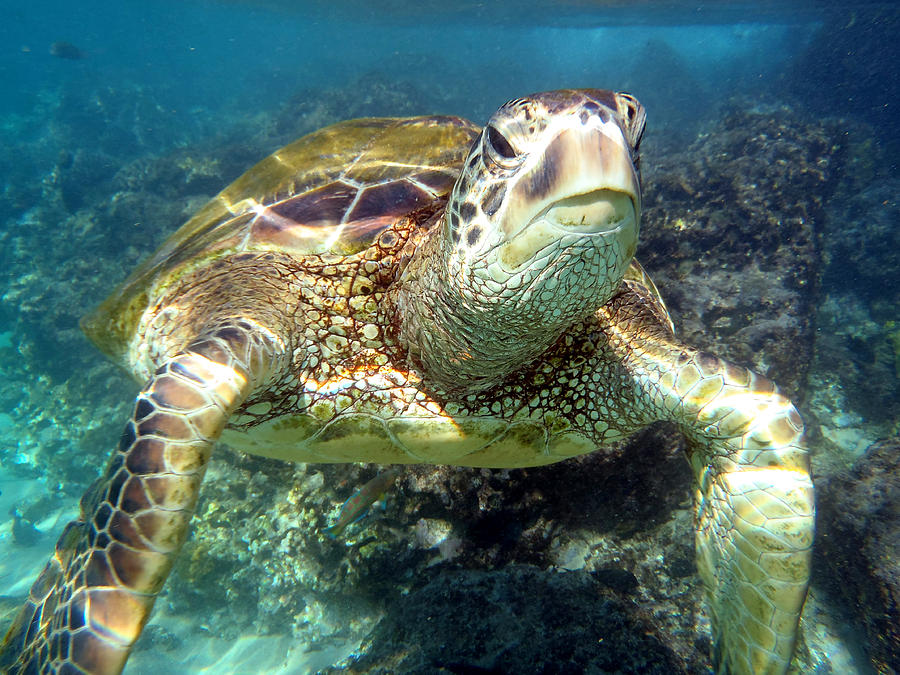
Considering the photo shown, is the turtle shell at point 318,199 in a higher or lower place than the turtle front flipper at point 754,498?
higher

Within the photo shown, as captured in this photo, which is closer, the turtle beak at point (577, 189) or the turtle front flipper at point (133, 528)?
the turtle beak at point (577, 189)

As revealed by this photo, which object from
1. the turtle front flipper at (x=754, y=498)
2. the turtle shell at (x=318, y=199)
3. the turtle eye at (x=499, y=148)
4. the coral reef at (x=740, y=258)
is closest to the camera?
the turtle eye at (x=499, y=148)

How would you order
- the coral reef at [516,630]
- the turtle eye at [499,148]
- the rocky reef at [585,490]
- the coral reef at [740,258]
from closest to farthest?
the turtle eye at [499,148], the coral reef at [516,630], the rocky reef at [585,490], the coral reef at [740,258]

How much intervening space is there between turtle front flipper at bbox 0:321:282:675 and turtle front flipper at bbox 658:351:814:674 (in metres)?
1.89

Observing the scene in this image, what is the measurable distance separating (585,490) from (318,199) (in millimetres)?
2520

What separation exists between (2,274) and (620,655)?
15.2 metres

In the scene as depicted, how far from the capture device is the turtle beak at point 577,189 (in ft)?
Answer: 3.44

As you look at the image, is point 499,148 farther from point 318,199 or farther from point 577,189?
point 318,199

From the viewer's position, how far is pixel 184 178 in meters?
12.2

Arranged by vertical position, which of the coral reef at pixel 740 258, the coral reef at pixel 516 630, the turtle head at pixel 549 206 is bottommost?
the coral reef at pixel 516 630

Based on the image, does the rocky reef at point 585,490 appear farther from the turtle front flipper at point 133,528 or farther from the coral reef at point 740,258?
the turtle front flipper at point 133,528

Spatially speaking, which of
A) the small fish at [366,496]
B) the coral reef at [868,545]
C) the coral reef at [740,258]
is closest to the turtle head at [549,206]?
the small fish at [366,496]

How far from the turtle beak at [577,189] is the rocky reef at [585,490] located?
2.06 m

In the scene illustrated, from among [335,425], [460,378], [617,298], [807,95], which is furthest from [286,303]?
[807,95]
